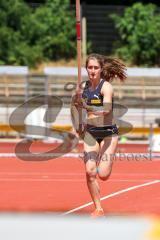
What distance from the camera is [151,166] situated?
16.1 metres

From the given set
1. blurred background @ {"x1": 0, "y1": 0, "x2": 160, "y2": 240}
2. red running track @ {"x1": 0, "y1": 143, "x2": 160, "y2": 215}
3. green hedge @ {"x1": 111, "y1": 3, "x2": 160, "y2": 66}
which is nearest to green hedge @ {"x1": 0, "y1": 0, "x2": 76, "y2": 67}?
blurred background @ {"x1": 0, "y1": 0, "x2": 160, "y2": 240}

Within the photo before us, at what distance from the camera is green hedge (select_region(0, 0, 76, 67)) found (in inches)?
1215

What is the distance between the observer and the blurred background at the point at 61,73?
1493cm

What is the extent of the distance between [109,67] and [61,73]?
16221 millimetres

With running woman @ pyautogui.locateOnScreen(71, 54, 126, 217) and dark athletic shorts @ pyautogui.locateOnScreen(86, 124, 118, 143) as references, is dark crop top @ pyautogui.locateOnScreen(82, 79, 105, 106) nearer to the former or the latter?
running woman @ pyautogui.locateOnScreen(71, 54, 126, 217)

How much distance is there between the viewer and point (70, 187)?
39.9 feet

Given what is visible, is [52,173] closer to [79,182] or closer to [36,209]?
[79,182]

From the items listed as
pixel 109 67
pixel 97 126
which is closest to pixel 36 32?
pixel 109 67

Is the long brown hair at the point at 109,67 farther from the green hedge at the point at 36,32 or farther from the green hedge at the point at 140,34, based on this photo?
the green hedge at the point at 140,34

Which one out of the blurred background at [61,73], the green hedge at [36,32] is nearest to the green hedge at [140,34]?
the blurred background at [61,73]

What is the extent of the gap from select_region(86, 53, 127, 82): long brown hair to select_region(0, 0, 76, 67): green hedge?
22.3 metres

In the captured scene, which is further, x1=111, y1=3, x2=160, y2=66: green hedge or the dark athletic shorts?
x1=111, y1=3, x2=160, y2=66: green hedge

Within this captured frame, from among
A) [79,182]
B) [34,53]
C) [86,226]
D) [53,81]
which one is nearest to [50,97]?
[53,81]

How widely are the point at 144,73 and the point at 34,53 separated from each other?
7.47 metres
